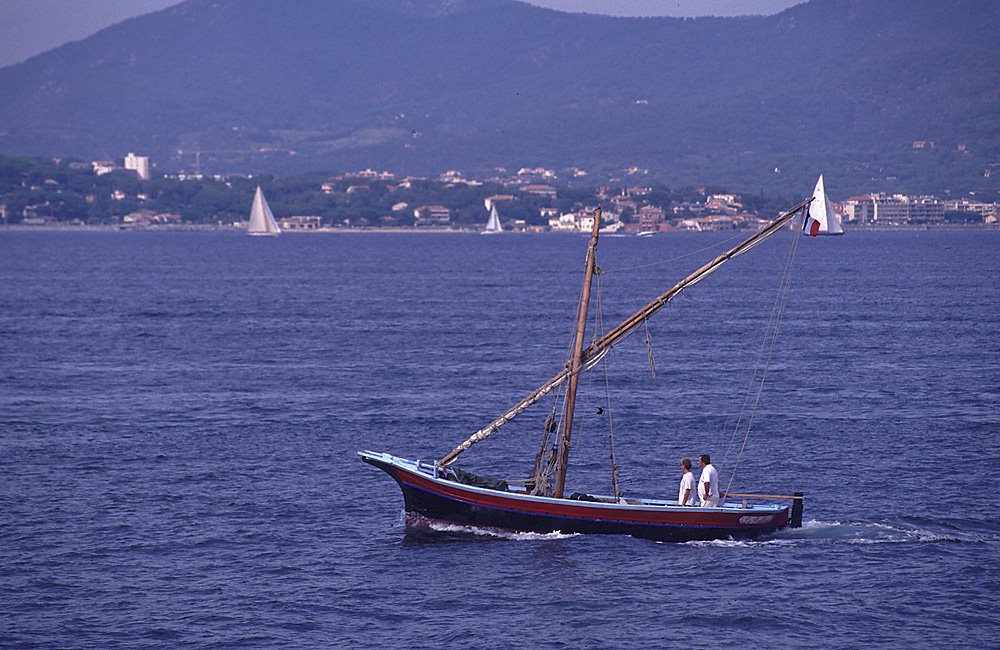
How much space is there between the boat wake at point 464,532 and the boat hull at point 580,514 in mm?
171

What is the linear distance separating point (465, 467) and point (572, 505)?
1422 cm

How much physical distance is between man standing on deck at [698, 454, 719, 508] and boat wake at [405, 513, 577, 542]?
14.7ft

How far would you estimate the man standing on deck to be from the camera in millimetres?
46438

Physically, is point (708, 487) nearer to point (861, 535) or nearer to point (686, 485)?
point (686, 485)

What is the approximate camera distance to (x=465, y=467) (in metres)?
60.4

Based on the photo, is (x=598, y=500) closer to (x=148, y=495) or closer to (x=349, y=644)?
(x=349, y=644)

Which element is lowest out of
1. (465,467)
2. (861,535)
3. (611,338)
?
(861,535)

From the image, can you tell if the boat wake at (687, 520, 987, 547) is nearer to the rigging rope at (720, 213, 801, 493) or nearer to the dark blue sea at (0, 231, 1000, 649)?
the dark blue sea at (0, 231, 1000, 649)

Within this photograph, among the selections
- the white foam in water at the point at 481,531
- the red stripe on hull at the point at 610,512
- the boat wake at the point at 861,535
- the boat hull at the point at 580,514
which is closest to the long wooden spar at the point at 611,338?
the boat hull at the point at 580,514

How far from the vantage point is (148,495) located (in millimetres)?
54188

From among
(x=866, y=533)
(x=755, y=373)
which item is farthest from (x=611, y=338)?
(x=755, y=373)

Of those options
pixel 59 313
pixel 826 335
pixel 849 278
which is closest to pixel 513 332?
pixel 826 335

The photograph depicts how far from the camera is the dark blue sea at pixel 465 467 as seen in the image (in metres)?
40.2

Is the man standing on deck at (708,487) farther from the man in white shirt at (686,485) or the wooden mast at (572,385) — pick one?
the wooden mast at (572,385)
